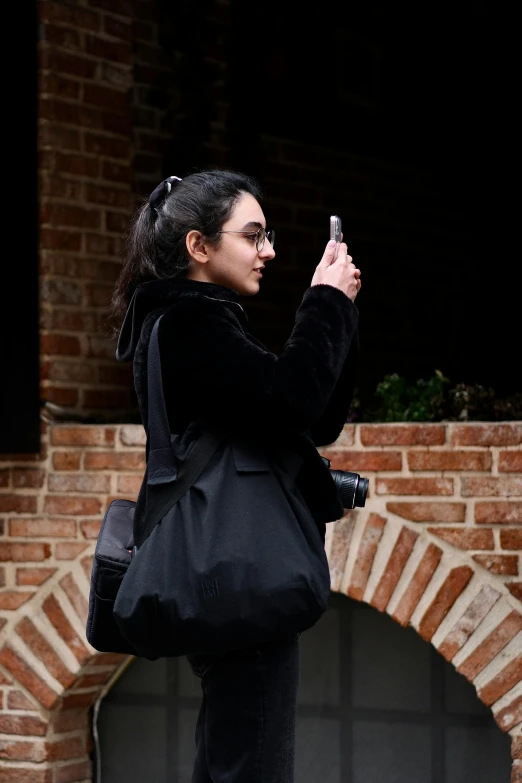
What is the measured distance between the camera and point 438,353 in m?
6.20

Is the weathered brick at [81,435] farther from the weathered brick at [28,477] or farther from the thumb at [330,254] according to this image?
the thumb at [330,254]

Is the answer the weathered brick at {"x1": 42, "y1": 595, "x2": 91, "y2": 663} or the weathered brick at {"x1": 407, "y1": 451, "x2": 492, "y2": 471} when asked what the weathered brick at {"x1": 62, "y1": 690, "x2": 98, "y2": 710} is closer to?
the weathered brick at {"x1": 42, "y1": 595, "x2": 91, "y2": 663}

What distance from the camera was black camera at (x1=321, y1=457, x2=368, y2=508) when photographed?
227cm

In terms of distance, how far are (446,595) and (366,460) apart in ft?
1.52

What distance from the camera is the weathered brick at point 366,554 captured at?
379 cm

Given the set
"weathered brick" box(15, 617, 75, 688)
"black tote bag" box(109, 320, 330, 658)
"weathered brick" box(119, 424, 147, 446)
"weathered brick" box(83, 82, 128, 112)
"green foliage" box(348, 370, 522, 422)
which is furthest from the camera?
"weathered brick" box(83, 82, 128, 112)

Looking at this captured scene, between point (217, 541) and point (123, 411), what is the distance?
2633mm

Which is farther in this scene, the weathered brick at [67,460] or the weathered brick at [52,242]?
the weathered brick at [52,242]

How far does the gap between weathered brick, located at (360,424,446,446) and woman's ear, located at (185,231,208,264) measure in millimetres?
1649

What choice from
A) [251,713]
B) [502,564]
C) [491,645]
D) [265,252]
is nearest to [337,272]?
[265,252]

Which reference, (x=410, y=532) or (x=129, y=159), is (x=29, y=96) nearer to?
(x=129, y=159)

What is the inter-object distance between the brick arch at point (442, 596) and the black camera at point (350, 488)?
Answer: 1.49 m

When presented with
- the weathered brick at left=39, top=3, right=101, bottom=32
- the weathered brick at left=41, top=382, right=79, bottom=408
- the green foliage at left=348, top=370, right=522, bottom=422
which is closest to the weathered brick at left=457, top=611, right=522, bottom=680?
the green foliage at left=348, top=370, right=522, bottom=422

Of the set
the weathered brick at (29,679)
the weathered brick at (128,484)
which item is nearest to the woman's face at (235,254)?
the weathered brick at (128,484)
